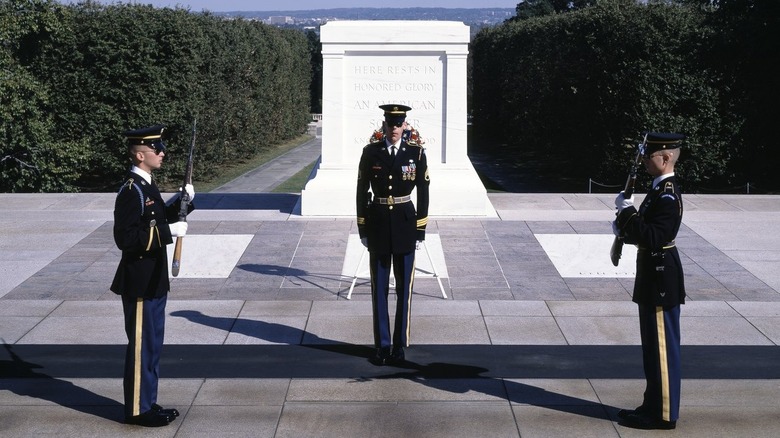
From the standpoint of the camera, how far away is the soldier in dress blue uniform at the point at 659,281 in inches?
215

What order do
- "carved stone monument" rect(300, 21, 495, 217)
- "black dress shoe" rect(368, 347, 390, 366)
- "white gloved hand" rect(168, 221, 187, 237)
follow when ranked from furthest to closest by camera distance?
"carved stone monument" rect(300, 21, 495, 217) < "black dress shoe" rect(368, 347, 390, 366) < "white gloved hand" rect(168, 221, 187, 237)

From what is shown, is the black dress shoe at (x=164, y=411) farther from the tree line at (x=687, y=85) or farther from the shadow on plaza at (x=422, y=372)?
the tree line at (x=687, y=85)

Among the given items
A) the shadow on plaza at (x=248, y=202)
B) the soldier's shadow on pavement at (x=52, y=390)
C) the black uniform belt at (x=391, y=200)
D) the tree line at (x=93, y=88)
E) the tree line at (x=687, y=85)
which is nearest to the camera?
the soldier's shadow on pavement at (x=52, y=390)

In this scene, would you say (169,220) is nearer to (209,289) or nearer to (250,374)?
(250,374)

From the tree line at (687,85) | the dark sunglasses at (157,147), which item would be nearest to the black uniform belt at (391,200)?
the dark sunglasses at (157,147)

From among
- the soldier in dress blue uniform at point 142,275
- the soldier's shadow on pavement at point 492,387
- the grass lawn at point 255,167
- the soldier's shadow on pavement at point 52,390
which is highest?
the soldier in dress blue uniform at point 142,275

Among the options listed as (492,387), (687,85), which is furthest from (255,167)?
(492,387)

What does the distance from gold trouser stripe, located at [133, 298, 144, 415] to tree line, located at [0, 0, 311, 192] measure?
1146 cm

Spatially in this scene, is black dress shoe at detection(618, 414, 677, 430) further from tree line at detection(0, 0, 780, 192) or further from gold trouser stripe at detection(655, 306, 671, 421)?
tree line at detection(0, 0, 780, 192)

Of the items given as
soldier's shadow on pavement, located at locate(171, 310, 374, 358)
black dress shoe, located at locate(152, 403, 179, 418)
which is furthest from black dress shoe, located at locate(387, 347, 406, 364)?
black dress shoe, located at locate(152, 403, 179, 418)

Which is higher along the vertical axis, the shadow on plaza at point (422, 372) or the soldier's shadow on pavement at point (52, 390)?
the shadow on plaza at point (422, 372)

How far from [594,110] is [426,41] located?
6965 mm

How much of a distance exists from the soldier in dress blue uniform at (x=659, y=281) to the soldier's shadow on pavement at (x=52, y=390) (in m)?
2.80

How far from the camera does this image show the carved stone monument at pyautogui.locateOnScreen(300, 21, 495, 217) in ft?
38.0
